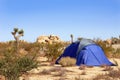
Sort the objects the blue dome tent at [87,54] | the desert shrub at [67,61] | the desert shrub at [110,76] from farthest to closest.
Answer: the blue dome tent at [87,54] < the desert shrub at [67,61] < the desert shrub at [110,76]

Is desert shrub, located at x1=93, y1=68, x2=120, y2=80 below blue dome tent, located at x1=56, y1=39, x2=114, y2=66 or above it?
below

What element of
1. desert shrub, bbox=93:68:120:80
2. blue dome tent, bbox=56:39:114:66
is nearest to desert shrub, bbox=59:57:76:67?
blue dome tent, bbox=56:39:114:66

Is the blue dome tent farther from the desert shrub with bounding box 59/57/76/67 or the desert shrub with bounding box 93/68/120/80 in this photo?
the desert shrub with bounding box 93/68/120/80

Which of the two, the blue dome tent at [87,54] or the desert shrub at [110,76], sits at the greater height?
the blue dome tent at [87,54]

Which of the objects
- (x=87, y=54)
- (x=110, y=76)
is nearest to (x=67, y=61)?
(x=87, y=54)

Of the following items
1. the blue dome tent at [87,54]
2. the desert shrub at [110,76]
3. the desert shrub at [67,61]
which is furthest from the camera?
the blue dome tent at [87,54]

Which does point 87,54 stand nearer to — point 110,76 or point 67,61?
point 67,61

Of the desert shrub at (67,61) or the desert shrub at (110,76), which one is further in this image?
the desert shrub at (67,61)

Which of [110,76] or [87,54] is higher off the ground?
[87,54]

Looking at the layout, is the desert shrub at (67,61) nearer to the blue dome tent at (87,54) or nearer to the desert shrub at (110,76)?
the blue dome tent at (87,54)

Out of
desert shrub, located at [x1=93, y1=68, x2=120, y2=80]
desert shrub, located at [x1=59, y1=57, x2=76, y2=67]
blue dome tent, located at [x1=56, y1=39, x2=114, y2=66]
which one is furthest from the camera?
blue dome tent, located at [x1=56, y1=39, x2=114, y2=66]

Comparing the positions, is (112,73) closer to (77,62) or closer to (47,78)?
(47,78)

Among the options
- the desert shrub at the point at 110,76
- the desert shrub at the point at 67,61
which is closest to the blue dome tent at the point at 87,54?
the desert shrub at the point at 67,61

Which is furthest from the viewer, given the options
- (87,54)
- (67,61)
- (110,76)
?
(87,54)
